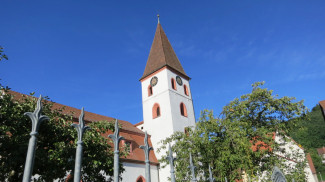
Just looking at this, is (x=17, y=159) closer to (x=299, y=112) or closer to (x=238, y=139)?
(x=238, y=139)

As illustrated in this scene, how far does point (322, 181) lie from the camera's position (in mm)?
58812

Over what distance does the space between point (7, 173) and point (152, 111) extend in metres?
21.1

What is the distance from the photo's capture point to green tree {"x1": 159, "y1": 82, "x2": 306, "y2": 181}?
12.5 meters

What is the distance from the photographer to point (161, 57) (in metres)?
32.6

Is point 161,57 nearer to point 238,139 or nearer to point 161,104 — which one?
point 161,104

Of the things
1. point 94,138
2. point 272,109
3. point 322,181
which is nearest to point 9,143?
point 94,138

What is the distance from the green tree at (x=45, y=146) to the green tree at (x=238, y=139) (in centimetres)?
535

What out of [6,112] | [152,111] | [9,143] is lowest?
[9,143]

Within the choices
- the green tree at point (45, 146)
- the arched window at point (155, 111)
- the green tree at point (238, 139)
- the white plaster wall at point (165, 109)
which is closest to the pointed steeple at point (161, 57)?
the white plaster wall at point (165, 109)

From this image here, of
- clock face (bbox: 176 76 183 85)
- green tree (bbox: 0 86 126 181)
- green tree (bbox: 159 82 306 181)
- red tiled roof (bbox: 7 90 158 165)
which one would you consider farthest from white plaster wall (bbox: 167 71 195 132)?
green tree (bbox: 0 86 126 181)

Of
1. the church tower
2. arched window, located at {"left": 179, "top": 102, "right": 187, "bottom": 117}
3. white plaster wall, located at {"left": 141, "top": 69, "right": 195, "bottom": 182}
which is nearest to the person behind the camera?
white plaster wall, located at {"left": 141, "top": 69, "right": 195, "bottom": 182}

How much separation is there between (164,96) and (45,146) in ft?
64.6

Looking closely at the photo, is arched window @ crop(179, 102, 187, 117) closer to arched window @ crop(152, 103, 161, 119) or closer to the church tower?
the church tower

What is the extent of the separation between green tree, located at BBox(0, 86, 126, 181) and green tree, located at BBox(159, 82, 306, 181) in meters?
5.35
